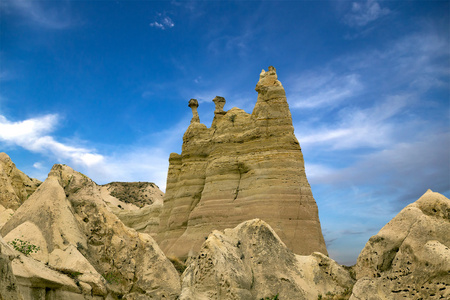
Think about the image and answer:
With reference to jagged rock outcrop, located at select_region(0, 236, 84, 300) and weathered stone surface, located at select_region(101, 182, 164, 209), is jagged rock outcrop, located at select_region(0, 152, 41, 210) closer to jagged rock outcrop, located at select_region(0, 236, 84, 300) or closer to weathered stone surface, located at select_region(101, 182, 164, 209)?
jagged rock outcrop, located at select_region(0, 236, 84, 300)

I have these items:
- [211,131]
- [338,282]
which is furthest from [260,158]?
[338,282]

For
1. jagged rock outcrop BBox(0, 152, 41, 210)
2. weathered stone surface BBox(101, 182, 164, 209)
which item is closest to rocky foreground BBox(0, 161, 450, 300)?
jagged rock outcrop BBox(0, 152, 41, 210)

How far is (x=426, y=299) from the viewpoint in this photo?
412 inches

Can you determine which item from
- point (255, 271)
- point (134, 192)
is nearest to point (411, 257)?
point (255, 271)

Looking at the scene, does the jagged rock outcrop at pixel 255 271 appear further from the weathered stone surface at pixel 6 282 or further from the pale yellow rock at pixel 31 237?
the weathered stone surface at pixel 6 282

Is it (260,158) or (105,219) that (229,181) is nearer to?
(260,158)

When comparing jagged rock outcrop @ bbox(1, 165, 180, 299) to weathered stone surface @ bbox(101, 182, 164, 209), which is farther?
weathered stone surface @ bbox(101, 182, 164, 209)

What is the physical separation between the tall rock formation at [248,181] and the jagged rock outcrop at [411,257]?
1471 cm

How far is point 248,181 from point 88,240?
683 inches

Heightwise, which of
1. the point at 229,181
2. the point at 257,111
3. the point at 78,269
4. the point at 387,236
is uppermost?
the point at 257,111

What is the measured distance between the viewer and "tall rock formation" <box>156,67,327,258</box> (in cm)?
2781

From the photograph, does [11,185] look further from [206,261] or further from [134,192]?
[134,192]

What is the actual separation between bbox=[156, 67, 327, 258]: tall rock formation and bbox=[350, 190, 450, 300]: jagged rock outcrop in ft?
48.2

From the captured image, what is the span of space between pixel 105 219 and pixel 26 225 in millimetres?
2664
